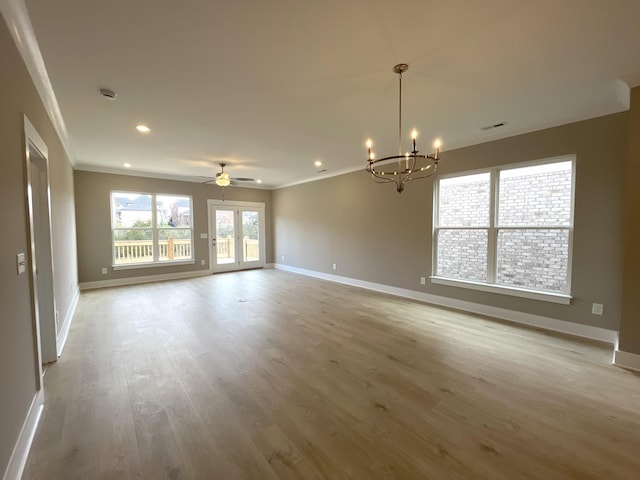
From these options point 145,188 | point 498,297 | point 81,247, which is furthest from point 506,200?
point 81,247

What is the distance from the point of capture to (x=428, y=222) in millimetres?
4840

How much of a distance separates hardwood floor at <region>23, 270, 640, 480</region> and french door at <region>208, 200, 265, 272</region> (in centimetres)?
425

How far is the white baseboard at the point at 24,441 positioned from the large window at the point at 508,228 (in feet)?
16.3

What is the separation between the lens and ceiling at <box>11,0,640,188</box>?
1715 millimetres

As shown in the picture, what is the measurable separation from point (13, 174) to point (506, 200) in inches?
206

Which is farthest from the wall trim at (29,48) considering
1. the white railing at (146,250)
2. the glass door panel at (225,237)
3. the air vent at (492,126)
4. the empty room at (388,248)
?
the glass door panel at (225,237)

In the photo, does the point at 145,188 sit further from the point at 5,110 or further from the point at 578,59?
the point at 578,59

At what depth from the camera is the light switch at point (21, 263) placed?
Result: 5.86ft

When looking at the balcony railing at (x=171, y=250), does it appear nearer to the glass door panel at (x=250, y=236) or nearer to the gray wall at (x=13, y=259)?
the glass door panel at (x=250, y=236)

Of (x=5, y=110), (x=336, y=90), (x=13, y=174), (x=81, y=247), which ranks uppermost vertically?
(x=336, y=90)

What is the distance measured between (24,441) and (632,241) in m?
5.04

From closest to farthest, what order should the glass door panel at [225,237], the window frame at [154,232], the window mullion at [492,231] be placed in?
the window mullion at [492,231], the window frame at [154,232], the glass door panel at [225,237]

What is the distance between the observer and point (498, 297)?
4.06m

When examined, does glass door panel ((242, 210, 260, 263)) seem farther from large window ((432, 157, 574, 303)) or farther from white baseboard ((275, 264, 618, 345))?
large window ((432, 157, 574, 303))
